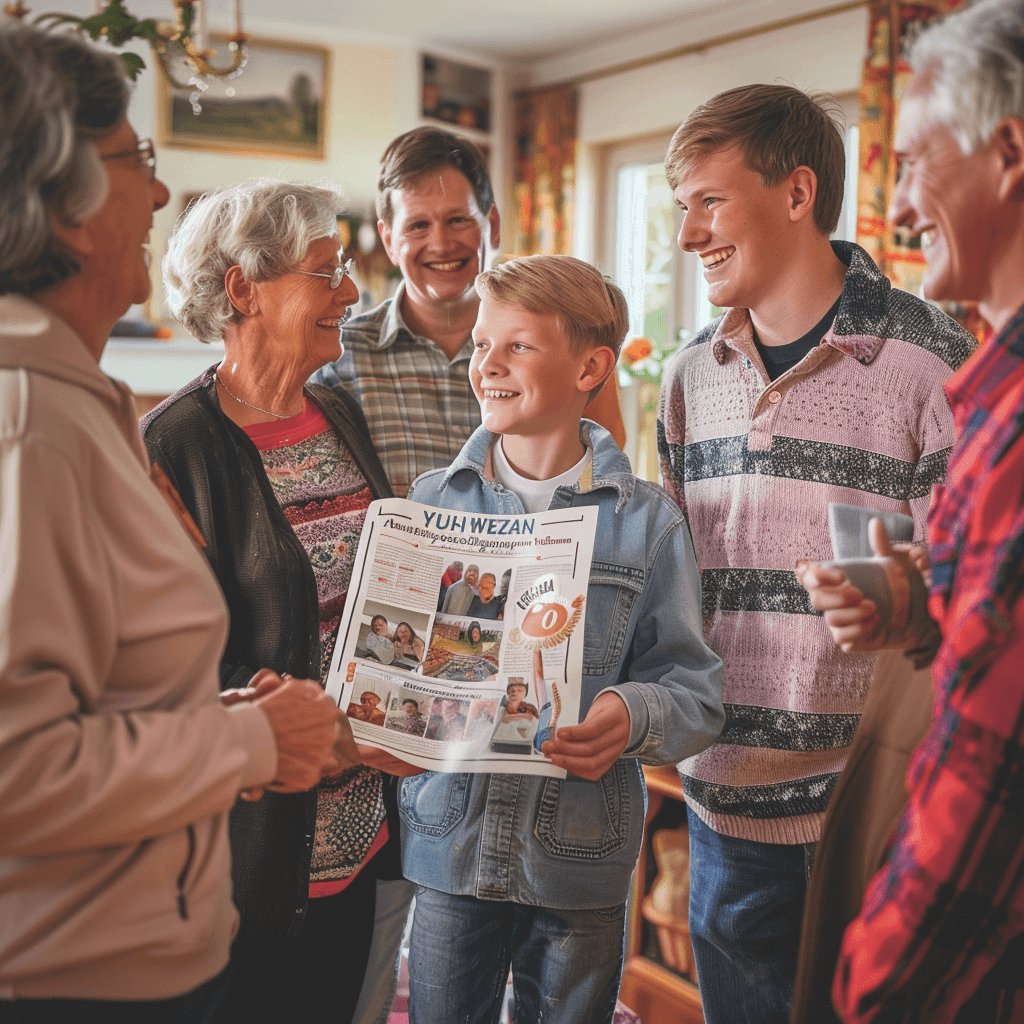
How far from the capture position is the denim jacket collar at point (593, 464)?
1434 millimetres

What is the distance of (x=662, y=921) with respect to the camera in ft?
7.57

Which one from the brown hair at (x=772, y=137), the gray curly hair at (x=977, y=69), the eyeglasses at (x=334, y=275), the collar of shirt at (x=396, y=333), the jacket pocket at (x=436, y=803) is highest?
the brown hair at (x=772, y=137)

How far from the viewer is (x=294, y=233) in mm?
1551

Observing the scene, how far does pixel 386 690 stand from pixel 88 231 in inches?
24.9

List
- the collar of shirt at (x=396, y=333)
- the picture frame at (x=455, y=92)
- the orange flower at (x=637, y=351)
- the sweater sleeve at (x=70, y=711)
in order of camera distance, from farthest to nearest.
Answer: the picture frame at (x=455, y=92), the orange flower at (x=637, y=351), the collar of shirt at (x=396, y=333), the sweater sleeve at (x=70, y=711)

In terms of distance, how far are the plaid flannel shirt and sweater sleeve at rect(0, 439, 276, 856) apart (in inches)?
39.3

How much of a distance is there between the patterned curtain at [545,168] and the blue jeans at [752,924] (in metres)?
5.42

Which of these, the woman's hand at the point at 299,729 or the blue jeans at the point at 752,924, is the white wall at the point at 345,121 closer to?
the blue jeans at the point at 752,924

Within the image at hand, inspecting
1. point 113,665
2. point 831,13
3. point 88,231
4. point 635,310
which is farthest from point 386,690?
point 635,310

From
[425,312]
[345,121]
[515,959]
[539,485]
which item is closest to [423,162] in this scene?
[425,312]

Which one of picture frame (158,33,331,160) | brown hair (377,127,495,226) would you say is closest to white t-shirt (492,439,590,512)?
brown hair (377,127,495,226)

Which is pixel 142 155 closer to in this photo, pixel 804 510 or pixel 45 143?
pixel 45 143

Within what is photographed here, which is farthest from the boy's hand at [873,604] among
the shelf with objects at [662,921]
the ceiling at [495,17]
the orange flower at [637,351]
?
the ceiling at [495,17]

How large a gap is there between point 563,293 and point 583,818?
721mm
